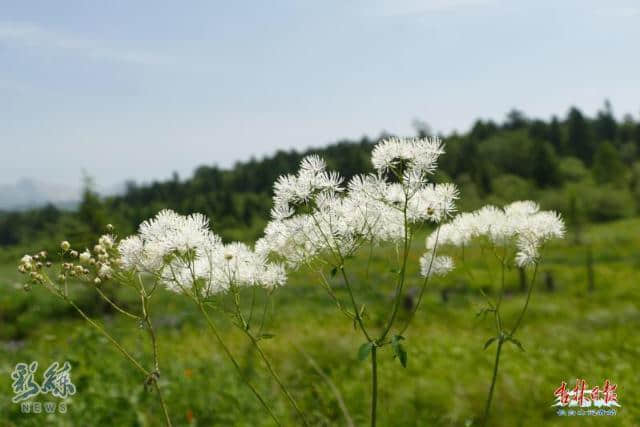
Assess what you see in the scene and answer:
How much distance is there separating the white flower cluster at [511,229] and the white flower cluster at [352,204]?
43cm

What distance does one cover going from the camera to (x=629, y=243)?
145 ft

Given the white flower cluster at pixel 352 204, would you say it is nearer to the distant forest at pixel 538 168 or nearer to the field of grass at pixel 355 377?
the field of grass at pixel 355 377

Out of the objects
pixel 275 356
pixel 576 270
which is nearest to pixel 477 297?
pixel 576 270

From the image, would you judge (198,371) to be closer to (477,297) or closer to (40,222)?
(477,297)

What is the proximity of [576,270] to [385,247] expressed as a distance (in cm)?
3723

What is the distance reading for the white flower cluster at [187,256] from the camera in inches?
74.5

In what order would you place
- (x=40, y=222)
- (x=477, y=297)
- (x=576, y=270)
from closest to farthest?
1. (x=477, y=297)
2. (x=576, y=270)
3. (x=40, y=222)

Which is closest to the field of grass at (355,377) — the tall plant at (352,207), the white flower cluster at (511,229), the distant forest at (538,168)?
the tall plant at (352,207)

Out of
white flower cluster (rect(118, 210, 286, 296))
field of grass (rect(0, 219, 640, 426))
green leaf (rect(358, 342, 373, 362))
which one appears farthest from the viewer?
field of grass (rect(0, 219, 640, 426))

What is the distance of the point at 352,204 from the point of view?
6.82 feet

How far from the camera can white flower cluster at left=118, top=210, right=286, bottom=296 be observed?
74.5 inches

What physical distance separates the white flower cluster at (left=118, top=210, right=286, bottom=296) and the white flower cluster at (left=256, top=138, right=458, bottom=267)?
0.55 feet

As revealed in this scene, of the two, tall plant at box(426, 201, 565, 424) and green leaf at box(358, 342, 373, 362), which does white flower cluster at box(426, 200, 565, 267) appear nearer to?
tall plant at box(426, 201, 565, 424)

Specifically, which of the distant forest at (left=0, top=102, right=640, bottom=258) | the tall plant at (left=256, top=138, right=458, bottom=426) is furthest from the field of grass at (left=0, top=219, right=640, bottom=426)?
the distant forest at (left=0, top=102, right=640, bottom=258)
